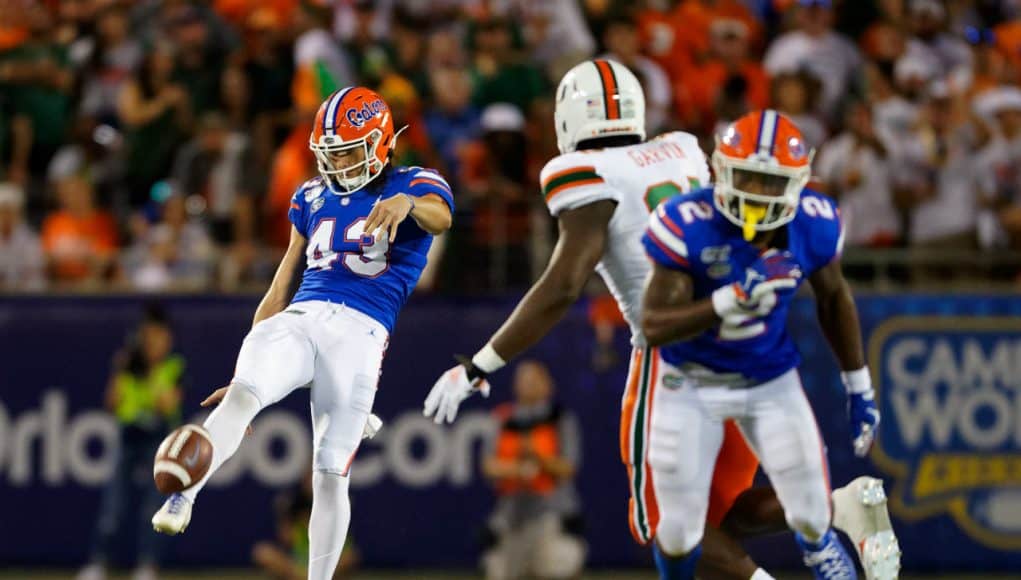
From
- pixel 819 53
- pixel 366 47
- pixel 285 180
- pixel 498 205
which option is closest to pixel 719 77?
pixel 819 53

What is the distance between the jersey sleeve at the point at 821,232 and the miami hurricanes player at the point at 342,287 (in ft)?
5.70

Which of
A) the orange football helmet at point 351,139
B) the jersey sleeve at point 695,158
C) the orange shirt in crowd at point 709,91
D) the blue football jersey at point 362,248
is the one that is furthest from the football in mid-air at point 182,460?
the orange shirt in crowd at point 709,91

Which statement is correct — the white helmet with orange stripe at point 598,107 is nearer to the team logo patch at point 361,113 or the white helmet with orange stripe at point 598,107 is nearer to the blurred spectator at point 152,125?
the team logo patch at point 361,113

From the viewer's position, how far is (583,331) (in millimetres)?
13500

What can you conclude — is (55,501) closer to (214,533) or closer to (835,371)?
(214,533)

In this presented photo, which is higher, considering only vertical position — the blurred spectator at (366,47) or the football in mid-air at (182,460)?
the blurred spectator at (366,47)

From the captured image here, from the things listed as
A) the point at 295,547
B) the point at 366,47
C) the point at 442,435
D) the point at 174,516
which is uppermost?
the point at 366,47

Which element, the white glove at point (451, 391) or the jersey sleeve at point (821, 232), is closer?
Result: the jersey sleeve at point (821, 232)

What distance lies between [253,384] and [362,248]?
92cm

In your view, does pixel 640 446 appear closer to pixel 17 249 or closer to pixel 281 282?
pixel 281 282

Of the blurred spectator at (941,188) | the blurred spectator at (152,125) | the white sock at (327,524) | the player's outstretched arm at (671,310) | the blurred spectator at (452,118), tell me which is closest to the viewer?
the player's outstretched arm at (671,310)

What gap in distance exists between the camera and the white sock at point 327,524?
796 cm

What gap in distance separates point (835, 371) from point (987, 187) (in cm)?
179

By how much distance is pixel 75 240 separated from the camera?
1339 cm
